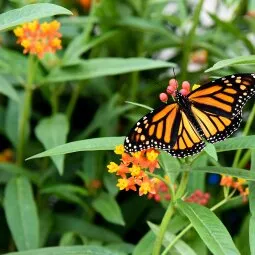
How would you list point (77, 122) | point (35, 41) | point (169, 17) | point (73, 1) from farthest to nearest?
1. point (73, 1)
2. point (77, 122)
3. point (169, 17)
4. point (35, 41)

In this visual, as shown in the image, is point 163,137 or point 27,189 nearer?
point 163,137

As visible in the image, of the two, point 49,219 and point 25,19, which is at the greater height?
point 25,19

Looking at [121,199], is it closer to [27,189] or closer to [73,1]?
[27,189]

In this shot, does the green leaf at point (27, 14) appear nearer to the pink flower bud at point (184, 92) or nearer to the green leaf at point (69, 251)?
the pink flower bud at point (184, 92)

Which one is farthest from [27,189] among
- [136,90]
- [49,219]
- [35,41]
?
[136,90]

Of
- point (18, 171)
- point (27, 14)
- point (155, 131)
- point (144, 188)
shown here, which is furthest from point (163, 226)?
point (18, 171)
